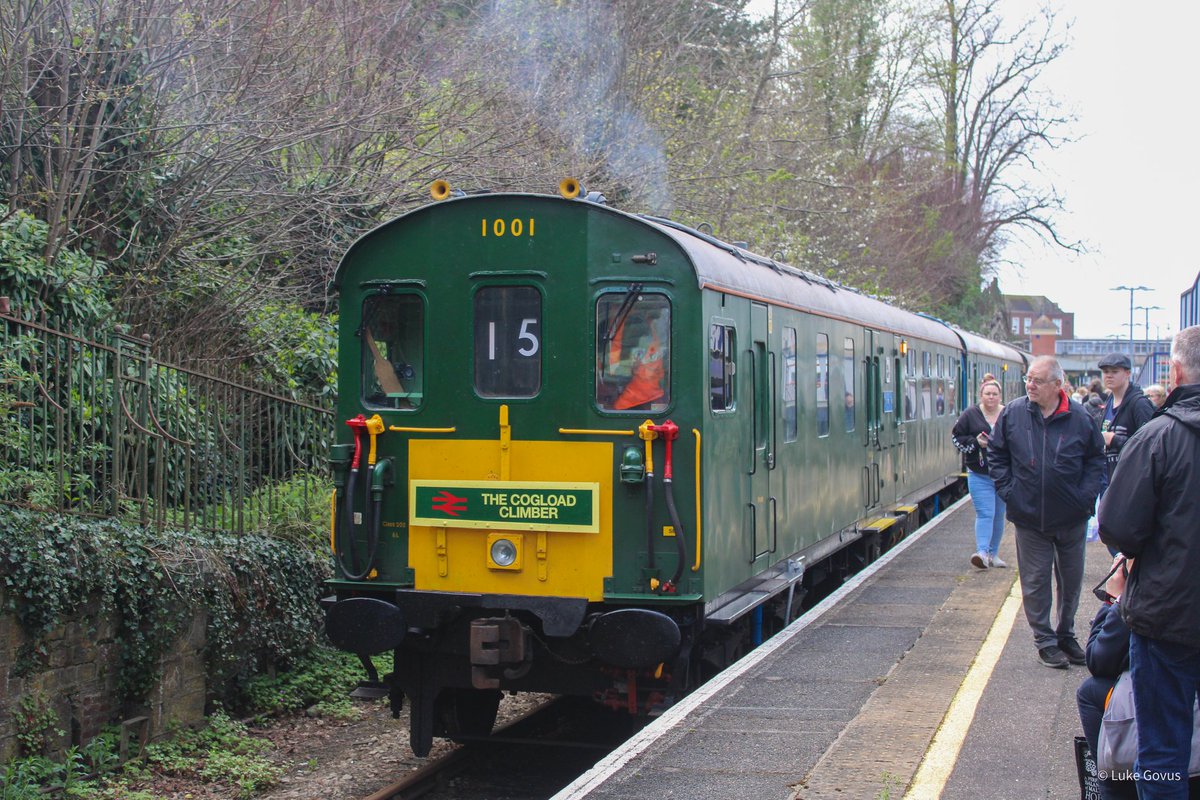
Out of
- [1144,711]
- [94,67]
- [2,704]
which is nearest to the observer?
[1144,711]

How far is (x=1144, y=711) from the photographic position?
4.16 meters

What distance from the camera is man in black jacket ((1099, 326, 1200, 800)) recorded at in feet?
13.4

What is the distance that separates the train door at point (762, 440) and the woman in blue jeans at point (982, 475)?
2.89 metres

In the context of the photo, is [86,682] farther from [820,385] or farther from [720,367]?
[820,385]

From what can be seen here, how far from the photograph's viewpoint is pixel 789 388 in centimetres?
927

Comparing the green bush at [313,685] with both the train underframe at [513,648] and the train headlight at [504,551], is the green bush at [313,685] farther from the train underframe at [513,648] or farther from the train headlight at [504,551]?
the train headlight at [504,551]

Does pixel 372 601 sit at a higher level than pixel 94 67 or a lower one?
lower

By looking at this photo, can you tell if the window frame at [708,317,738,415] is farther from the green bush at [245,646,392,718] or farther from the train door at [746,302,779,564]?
the green bush at [245,646,392,718]

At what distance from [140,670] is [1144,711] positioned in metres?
6.01

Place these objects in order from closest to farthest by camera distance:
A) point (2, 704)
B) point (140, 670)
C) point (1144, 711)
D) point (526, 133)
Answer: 1. point (1144, 711)
2. point (2, 704)
3. point (140, 670)
4. point (526, 133)

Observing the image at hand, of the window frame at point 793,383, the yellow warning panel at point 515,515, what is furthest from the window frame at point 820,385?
the yellow warning panel at point 515,515

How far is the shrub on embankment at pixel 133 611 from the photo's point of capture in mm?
6961

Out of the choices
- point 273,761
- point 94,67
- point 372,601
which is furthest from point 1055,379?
point 94,67

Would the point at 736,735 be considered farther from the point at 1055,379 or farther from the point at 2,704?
the point at 2,704
